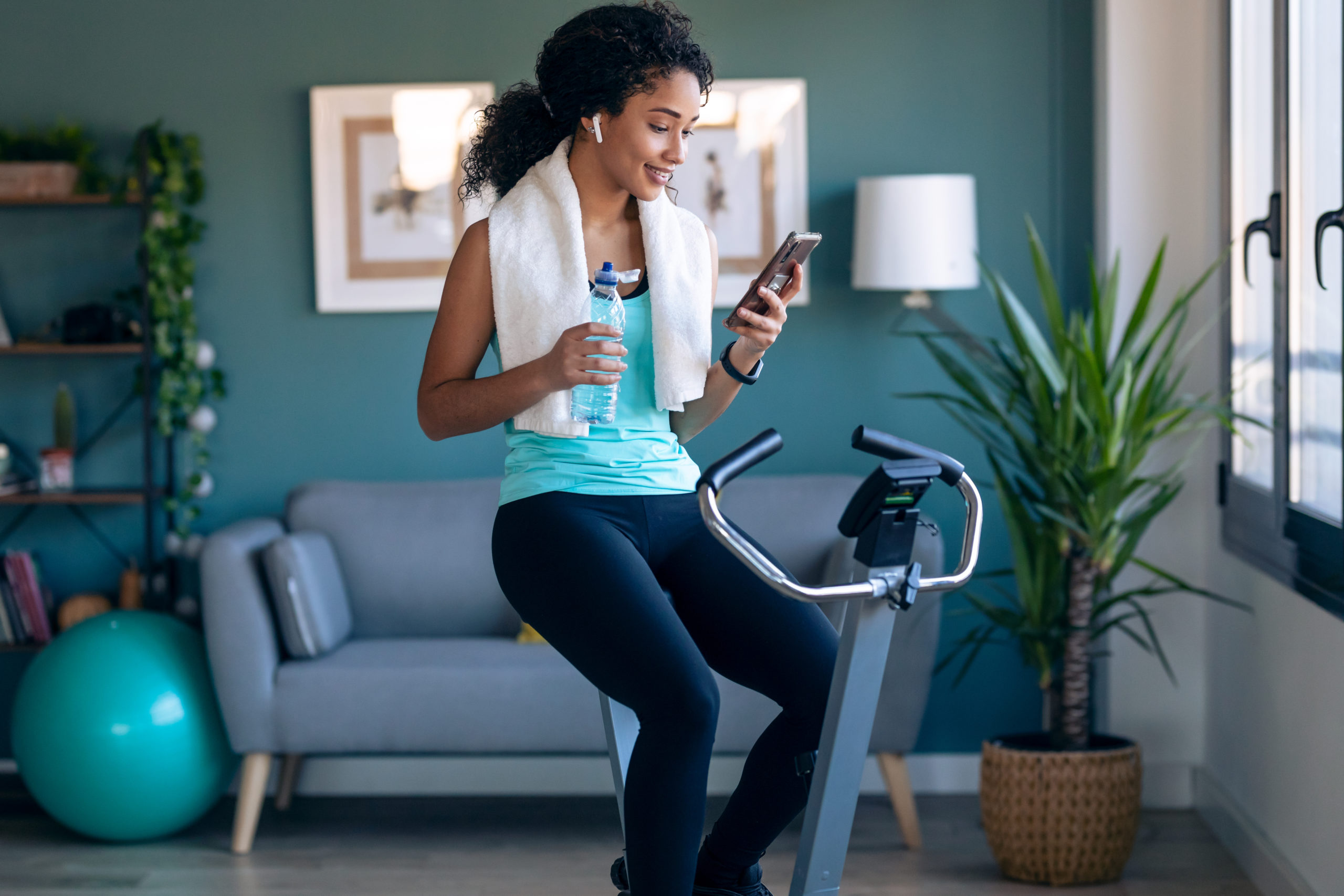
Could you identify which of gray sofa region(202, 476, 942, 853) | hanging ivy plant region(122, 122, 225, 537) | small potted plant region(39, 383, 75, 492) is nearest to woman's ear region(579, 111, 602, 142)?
gray sofa region(202, 476, 942, 853)

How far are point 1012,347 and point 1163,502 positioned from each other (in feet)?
2.55

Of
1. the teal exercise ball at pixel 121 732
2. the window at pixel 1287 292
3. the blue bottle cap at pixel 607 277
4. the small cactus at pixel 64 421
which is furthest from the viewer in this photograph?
the small cactus at pixel 64 421

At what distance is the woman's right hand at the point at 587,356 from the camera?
4.85 ft

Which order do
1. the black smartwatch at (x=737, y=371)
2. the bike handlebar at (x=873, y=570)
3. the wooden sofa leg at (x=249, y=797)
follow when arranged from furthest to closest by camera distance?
the wooden sofa leg at (x=249, y=797)
the black smartwatch at (x=737, y=371)
the bike handlebar at (x=873, y=570)

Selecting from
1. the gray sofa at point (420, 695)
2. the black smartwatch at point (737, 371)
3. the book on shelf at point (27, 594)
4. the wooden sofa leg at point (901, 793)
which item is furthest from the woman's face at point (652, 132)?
the book on shelf at point (27, 594)

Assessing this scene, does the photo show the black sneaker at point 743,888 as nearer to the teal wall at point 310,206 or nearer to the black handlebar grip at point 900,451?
the black handlebar grip at point 900,451

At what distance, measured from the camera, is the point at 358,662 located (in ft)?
9.80

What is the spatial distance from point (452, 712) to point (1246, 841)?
185 cm

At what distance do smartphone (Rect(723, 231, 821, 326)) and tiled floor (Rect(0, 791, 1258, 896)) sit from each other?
5.07 feet

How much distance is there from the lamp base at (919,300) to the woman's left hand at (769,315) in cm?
174

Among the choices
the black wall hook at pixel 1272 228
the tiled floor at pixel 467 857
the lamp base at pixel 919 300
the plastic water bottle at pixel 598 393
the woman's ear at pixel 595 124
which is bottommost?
the tiled floor at pixel 467 857

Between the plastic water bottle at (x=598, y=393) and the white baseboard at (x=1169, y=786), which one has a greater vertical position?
the plastic water bottle at (x=598, y=393)

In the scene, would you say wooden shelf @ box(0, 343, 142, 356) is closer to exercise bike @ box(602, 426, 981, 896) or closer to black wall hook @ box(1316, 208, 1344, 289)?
exercise bike @ box(602, 426, 981, 896)

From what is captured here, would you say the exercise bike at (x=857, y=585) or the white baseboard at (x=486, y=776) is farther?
the white baseboard at (x=486, y=776)
